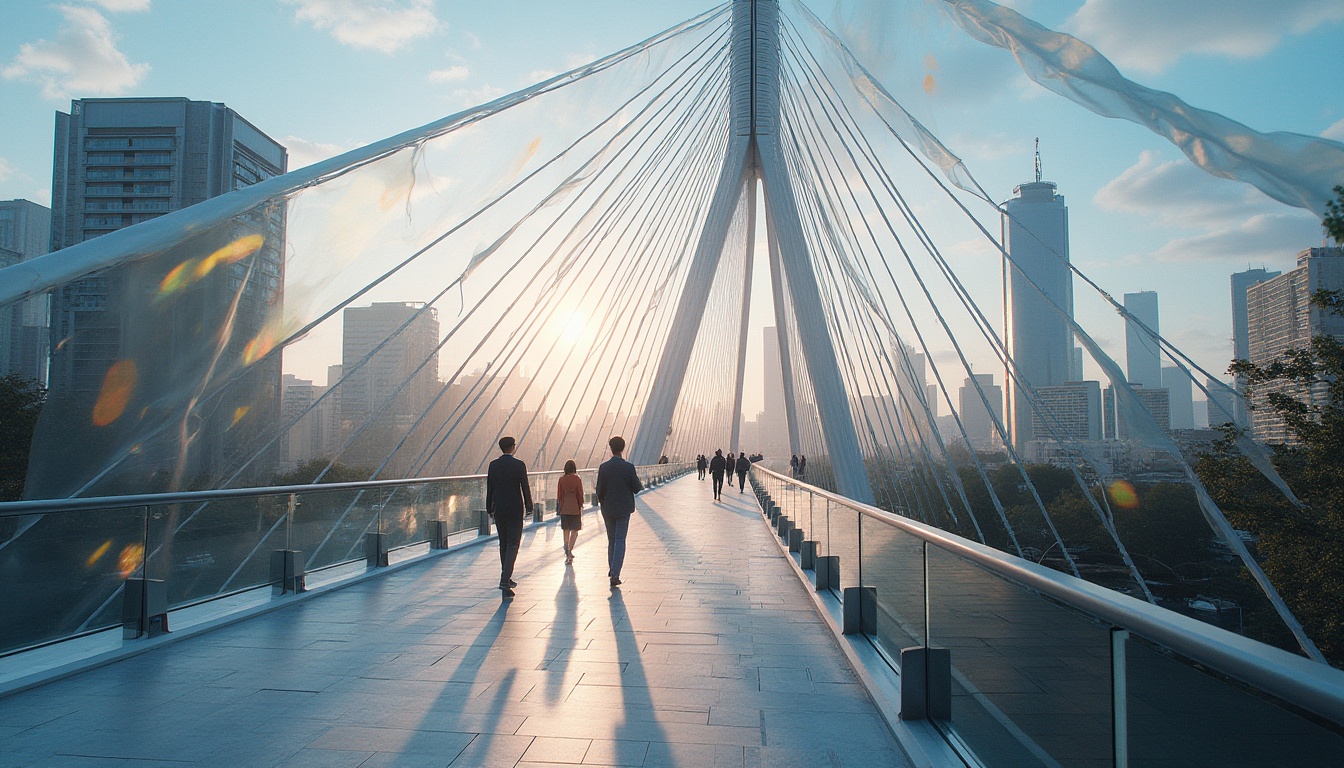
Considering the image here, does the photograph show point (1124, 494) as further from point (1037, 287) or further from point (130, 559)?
point (130, 559)

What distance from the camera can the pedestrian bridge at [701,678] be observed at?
1805 mm

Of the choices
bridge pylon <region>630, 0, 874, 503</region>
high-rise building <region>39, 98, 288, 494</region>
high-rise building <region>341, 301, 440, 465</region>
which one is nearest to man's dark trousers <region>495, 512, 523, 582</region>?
high-rise building <region>39, 98, 288, 494</region>

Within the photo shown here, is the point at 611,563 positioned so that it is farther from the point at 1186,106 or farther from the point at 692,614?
the point at 1186,106

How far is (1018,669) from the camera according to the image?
2.58m

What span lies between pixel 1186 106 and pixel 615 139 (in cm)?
1172

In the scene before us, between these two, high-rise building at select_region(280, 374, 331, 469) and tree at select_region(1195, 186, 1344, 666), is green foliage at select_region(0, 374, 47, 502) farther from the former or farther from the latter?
tree at select_region(1195, 186, 1344, 666)

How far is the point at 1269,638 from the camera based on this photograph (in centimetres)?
2275

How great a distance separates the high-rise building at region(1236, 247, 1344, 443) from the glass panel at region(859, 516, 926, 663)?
18679 mm

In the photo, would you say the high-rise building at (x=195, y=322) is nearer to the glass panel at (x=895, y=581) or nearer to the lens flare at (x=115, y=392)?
the lens flare at (x=115, y=392)

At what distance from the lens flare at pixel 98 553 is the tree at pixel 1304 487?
2060 cm

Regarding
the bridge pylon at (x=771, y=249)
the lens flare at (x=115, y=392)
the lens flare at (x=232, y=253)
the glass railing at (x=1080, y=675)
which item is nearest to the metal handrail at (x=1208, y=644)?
the glass railing at (x=1080, y=675)

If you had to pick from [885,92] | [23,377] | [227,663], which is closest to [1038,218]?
[885,92]

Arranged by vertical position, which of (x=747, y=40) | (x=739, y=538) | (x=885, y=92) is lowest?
(x=739, y=538)

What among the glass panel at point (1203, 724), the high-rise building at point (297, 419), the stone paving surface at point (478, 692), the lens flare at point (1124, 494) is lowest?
the lens flare at point (1124, 494)
